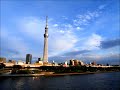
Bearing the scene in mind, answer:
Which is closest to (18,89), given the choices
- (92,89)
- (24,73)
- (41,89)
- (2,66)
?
(41,89)

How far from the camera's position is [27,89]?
5716 cm

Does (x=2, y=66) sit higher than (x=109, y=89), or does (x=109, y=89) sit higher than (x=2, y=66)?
(x=2, y=66)

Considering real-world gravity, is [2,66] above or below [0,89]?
above

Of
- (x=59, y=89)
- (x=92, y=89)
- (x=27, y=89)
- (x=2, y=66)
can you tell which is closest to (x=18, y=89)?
(x=27, y=89)

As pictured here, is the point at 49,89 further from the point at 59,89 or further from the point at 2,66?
the point at 2,66

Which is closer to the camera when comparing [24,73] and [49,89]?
[49,89]

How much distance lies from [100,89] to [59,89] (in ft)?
33.1

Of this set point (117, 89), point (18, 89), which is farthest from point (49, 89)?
point (117, 89)

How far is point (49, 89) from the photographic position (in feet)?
190

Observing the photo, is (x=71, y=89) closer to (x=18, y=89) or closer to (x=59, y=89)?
(x=59, y=89)

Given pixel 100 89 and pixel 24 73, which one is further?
pixel 24 73

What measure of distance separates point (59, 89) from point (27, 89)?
8.00 metres

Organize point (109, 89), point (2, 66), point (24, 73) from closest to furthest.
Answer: point (109, 89) → point (24, 73) → point (2, 66)

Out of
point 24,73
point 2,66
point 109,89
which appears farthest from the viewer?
point 2,66
